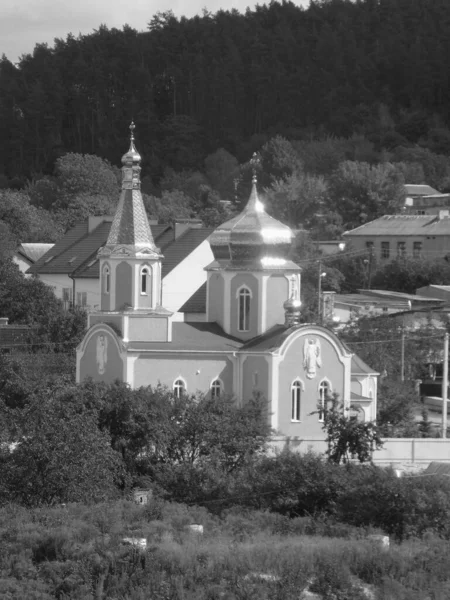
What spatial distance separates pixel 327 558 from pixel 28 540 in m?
4.27

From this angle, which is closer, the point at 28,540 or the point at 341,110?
the point at 28,540

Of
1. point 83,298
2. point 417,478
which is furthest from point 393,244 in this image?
point 417,478

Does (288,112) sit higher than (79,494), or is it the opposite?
(288,112)

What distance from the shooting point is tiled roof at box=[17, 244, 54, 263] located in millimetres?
64062

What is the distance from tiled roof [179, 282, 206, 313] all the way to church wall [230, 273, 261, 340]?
7082mm

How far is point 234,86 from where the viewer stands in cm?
10512

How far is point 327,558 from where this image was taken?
2472 cm

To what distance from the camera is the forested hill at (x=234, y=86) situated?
102438 mm

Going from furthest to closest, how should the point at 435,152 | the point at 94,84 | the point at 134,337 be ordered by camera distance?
the point at 94,84 < the point at 435,152 < the point at 134,337

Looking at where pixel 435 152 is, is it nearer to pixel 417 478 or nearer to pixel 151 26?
pixel 151 26

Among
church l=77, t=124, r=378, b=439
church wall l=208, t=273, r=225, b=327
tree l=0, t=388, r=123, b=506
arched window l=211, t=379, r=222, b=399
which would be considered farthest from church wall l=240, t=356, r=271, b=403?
tree l=0, t=388, r=123, b=506

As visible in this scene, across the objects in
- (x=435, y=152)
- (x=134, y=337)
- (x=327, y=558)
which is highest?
(x=435, y=152)

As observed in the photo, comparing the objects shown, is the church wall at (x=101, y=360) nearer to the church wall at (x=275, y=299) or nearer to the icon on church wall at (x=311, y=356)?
the church wall at (x=275, y=299)

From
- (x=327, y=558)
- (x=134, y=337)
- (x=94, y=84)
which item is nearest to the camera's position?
(x=327, y=558)
